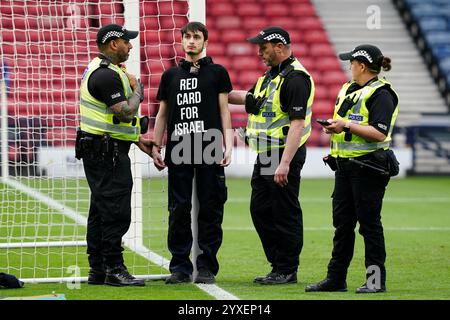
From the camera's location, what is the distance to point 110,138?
791 cm

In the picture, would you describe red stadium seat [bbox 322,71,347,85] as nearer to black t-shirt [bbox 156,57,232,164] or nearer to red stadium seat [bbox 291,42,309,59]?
red stadium seat [bbox 291,42,309,59]

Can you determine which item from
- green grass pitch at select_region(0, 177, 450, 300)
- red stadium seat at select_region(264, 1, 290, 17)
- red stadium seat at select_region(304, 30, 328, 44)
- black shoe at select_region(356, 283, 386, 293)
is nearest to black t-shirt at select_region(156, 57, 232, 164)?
green grass pitch at select_region(0, 177, 450, 300)

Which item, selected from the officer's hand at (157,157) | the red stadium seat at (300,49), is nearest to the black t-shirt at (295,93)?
the officer's hand at (157,157)

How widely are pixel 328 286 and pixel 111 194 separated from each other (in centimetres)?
179

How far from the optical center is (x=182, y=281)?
27.3 ft

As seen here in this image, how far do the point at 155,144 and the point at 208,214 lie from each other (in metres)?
0.70

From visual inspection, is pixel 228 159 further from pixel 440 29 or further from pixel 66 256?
pixel 440 29

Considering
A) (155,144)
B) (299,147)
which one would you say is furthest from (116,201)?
(299,147)

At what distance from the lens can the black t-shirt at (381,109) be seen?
7.50 meters

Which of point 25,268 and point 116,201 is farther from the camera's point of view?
point 25,268

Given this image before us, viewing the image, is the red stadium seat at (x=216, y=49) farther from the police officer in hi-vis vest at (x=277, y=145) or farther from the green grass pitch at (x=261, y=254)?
the police officer in hi-vis vest at (x=277, y=145)

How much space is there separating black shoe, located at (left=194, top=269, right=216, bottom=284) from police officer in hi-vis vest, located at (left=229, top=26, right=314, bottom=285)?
37cm

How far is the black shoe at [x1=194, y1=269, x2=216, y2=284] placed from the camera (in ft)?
27.1

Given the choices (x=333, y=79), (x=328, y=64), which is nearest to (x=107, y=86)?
(x=333, y=79)
